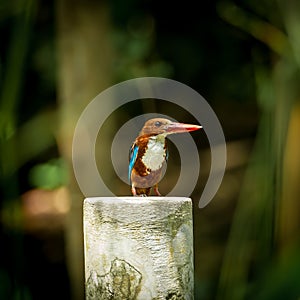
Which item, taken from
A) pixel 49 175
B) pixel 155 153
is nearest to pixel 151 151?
pixel 155 153

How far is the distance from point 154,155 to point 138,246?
298 mm

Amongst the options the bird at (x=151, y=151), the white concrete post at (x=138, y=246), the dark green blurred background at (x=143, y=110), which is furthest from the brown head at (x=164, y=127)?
the dark green blurred background at (x=143, y=110)

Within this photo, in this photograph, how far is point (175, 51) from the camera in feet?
11.8

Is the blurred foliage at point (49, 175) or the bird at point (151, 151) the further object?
the blurred foliage at point (49, 175)

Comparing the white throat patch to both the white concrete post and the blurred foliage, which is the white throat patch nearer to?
the white concrete post

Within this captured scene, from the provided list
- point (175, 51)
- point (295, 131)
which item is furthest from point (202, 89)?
point (295, 131)

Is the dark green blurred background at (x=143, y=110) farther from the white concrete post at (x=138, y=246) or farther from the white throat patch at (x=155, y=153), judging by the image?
the white concrete post at (x=138, y=246)

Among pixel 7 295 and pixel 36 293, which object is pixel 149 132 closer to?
pixel 7 295

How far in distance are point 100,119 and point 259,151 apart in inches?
24.4

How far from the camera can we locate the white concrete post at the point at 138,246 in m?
1.20

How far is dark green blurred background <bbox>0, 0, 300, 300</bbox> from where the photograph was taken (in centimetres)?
261

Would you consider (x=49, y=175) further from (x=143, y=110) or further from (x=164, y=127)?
(x=164, y=127)

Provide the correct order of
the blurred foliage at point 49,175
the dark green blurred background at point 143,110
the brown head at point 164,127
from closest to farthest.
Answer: the brown head at point 164,127, the dark green blurred background at point 143,110, the blurred foliage at point 49,175

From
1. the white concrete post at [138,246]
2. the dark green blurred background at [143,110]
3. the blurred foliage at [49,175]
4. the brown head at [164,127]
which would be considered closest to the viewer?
the white concrete post at [138,246]
